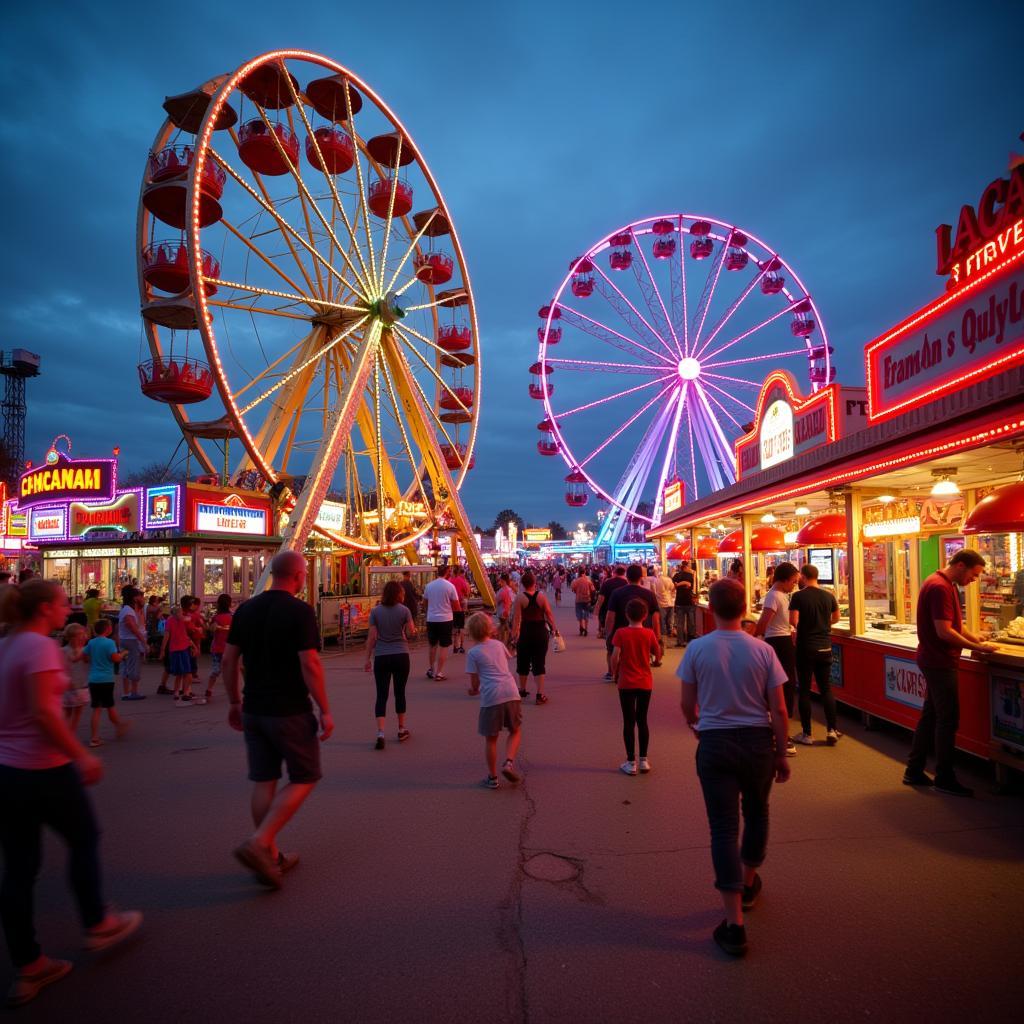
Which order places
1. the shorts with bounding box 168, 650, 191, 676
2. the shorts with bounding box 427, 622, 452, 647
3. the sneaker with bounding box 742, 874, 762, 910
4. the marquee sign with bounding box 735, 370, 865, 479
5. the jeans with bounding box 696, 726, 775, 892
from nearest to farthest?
the jeans with bounding box 696, 726, 775, 892, the sneaker with bounding box 742, 874, 762, 910, the shorts with bounding box 168, 650, 191, 676, the shorts with bounding box 427, 622, 452, 647, the marquee sign with bounding box 735, 370, 865, 479

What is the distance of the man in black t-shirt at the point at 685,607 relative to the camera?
13867 millimetres

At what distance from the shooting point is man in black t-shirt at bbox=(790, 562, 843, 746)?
6.54m

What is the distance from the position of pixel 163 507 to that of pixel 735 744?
15324 millimetres

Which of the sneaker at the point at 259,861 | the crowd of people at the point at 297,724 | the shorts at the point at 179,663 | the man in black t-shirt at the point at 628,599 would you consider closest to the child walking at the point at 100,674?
the crowd of people at the point at 297,724

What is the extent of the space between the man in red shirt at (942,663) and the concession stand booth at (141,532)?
14231 millimetres

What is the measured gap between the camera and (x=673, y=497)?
24156mm

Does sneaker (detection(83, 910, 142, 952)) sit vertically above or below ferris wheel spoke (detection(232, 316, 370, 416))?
below

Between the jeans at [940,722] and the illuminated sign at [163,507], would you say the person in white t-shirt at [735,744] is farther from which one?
the illuminated sign at [163,507]

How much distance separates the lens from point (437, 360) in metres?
20.7

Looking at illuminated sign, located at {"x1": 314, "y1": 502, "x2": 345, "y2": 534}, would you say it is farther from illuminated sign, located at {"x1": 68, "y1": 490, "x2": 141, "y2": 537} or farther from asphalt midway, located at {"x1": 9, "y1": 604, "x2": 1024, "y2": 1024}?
asphalt midway, located at {"x1": 9, "y1": 604, "x2": 1024, "y2": 1024}

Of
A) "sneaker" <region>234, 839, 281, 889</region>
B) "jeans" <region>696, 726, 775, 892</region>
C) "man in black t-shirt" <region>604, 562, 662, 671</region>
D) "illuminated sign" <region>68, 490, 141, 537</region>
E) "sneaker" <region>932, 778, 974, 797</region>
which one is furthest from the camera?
"illuminated sign" <region>68, 490, 141, 537</region>

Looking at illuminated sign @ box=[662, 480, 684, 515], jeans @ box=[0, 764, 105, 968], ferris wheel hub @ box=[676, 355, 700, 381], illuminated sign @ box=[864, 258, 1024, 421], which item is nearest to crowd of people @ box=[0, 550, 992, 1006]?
jeans @ box=[0, 764, 105, 968]

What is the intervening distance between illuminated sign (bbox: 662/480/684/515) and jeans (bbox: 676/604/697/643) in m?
7.48

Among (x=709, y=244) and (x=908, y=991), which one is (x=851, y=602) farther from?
(x=709, y=244)
